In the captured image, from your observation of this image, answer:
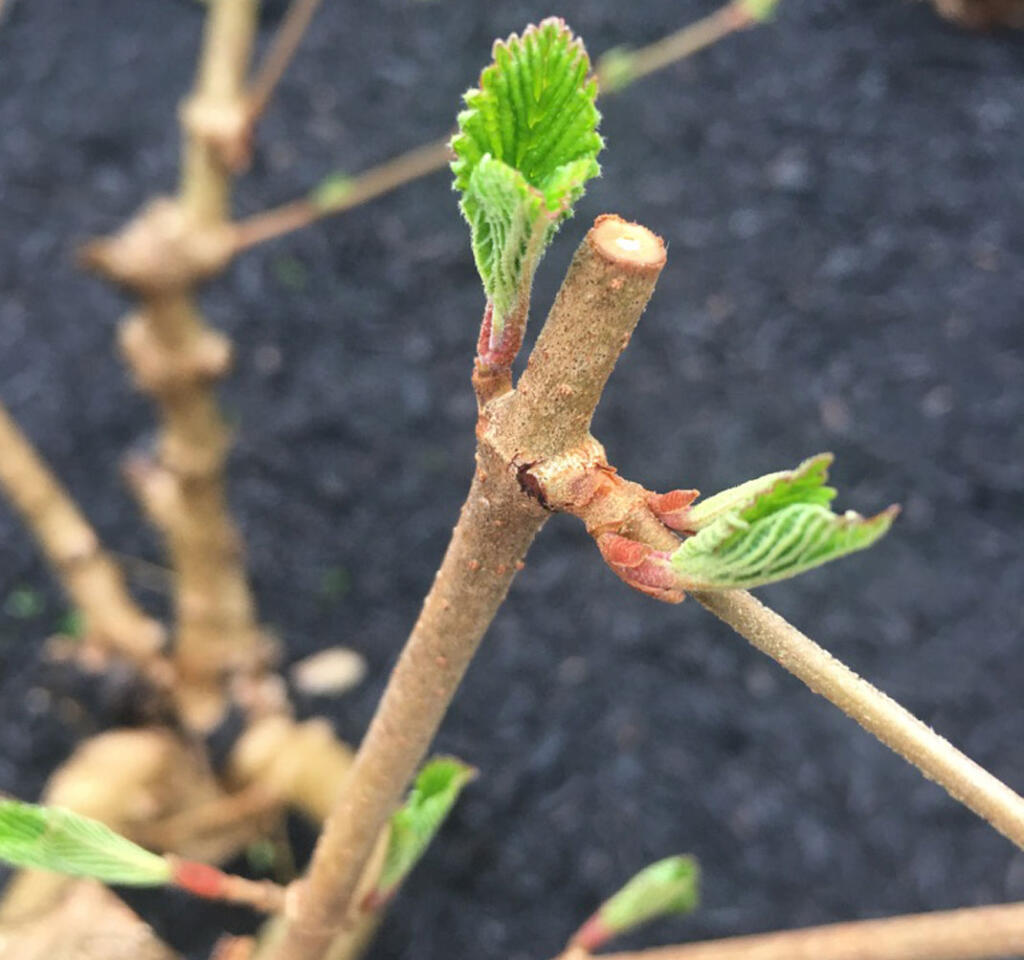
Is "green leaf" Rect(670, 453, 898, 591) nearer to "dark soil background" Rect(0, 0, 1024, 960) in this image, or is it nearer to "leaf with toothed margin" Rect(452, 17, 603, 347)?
"leaf with toothed margin" Rect(452, 17, 603, 347)

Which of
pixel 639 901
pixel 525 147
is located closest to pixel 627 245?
pixel 525 147

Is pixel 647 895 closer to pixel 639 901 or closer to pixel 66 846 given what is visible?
pixel 639 901

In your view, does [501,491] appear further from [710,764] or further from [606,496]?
[710,764]

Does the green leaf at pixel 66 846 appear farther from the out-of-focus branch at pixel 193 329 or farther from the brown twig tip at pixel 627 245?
the out-of-focus branch at pixel 193 329

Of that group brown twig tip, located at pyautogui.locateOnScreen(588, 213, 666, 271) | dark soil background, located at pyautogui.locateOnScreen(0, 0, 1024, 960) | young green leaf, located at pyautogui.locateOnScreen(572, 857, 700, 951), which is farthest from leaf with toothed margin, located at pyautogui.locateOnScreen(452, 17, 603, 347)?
dark soil background, located at pyautogui.locateOnScreen(0, 0, 1024, 960)

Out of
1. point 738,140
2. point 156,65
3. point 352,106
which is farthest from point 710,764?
point 156,65

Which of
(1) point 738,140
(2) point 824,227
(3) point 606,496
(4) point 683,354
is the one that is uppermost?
(1) point 738,140

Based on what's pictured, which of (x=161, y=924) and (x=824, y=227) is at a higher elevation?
(x=824, y=227)

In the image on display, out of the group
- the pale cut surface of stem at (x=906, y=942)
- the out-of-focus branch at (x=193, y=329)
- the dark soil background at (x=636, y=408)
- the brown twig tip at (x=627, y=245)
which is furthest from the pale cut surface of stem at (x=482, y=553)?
the dark soil background at (x=636, y=408)
